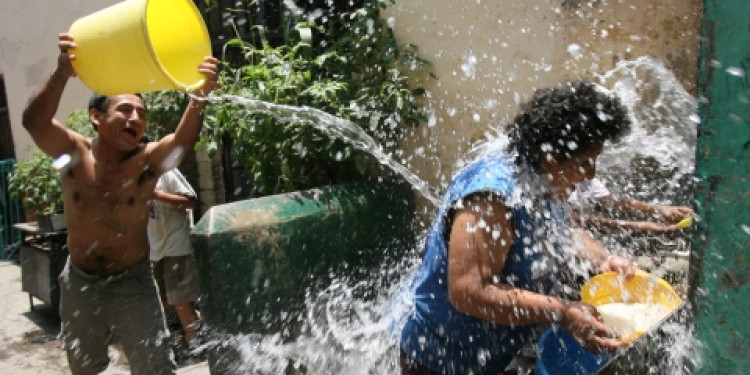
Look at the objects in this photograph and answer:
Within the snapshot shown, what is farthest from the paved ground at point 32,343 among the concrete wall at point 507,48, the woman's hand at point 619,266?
the woman's hand at point 619,266

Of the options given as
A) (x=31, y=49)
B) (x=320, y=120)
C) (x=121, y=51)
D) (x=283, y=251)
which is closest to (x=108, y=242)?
(x=283, y=251)

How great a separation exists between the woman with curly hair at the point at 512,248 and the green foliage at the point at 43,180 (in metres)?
4.51

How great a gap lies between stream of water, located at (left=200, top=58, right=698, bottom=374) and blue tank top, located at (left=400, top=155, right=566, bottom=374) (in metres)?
1.24

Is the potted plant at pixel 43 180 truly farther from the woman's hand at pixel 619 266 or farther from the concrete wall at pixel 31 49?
the woman's hand at pixel 619 266

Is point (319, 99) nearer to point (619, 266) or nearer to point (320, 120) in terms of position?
point (320, 120)

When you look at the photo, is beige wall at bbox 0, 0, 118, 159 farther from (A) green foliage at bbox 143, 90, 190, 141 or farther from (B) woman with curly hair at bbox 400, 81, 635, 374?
(B) woman with curly hair at bbox 400, 81, 635, 374

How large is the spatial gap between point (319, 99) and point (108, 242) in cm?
166

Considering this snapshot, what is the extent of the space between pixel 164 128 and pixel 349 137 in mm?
1974

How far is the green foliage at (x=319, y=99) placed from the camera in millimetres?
4109

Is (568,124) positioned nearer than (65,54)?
Yes

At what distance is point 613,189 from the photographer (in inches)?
142

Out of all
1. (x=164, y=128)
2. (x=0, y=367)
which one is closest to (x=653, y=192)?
(x=164, y=128)

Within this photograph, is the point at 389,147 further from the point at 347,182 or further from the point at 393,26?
the point at 393,26

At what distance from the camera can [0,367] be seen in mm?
4430
